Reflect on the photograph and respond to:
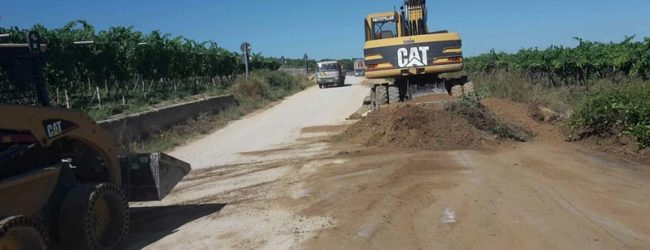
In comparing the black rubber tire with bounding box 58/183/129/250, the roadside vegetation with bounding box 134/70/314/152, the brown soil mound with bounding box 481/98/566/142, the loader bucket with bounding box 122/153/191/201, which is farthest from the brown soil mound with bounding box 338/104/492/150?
the black rubber tire with bounding box 58/183/129/250

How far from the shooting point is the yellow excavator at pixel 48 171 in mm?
5043

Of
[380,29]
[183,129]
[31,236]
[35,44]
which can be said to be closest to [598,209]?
[31,236]

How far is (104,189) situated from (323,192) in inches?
123

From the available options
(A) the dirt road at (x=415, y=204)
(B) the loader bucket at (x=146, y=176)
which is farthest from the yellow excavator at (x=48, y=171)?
(A) the dirt road at (x=415, y=204)

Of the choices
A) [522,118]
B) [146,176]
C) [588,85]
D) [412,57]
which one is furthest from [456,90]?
[146,176]

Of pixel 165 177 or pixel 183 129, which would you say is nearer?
pixel 165 177

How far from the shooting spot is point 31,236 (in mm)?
4852

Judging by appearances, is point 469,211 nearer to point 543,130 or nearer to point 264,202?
point 264,202

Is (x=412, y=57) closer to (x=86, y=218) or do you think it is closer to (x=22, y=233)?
(x=86, y=218)

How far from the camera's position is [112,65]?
914 inches

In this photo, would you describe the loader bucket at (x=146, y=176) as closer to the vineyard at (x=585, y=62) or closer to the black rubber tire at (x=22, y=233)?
the black rubber tire at (x=22, y=233)

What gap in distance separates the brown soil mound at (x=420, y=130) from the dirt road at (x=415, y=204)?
581 mm

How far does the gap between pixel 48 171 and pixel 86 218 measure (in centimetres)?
55

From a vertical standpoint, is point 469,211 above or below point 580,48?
below
